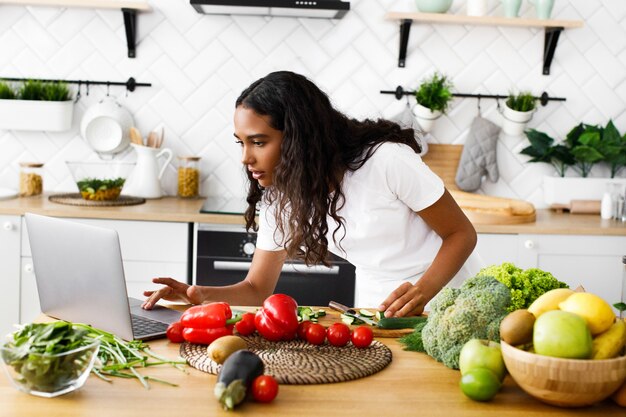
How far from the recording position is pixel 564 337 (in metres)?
1.33

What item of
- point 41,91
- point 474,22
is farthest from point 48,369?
point 474,22

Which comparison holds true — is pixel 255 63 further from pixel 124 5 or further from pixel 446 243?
pixel 446 243

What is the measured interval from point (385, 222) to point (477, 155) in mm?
1773

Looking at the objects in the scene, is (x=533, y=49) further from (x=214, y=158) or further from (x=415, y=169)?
(x=415, y=169)

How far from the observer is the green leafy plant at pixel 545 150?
395cm

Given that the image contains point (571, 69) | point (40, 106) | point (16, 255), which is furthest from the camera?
point (571, 69)

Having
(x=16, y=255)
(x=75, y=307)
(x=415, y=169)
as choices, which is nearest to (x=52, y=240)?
(x=75, y=307)

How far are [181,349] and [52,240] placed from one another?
37cm

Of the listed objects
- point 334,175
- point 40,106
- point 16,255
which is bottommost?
point 16,255

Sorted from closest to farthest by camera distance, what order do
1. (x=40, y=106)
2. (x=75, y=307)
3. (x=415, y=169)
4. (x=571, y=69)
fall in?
(x=75, y=307), (x=415, y=169), (x=40, y=106), (x=571, y=69)

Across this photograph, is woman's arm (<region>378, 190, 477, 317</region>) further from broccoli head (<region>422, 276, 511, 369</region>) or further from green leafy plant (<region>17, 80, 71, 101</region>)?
green leafy plant (<region>17, 80, 71, 101</region>)

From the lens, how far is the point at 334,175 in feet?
7.36

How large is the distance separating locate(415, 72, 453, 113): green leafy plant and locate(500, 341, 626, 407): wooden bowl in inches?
101

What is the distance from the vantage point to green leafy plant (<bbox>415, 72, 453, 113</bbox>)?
383 cm
